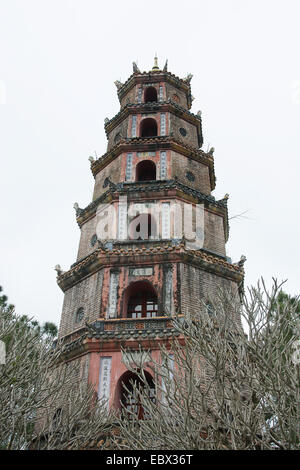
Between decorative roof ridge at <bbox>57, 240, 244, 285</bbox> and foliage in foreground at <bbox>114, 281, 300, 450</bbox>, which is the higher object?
decorative roof ridge at <bbox>57, 240, 244, 285</bbox>

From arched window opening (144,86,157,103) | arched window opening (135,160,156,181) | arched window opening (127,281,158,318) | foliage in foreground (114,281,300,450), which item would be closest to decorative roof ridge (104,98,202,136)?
arched window opening (144,86,157,103)

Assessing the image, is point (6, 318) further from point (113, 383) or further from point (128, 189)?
point (128, 189)

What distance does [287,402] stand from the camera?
308 inches

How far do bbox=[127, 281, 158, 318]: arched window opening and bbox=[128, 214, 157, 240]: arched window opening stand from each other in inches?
72.3

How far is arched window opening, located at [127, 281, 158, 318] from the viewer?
49.0 feet

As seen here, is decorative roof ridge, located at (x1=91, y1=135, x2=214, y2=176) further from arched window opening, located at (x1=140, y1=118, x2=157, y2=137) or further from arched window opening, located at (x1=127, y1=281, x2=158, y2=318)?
arched window opening, located at (x1=127, y1=281, x2=158, y2=318)

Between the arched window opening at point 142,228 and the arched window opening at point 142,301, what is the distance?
184 centimetres

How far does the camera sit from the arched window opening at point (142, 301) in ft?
49.0

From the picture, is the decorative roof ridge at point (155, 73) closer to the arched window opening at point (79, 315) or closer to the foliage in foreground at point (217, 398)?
the arched window opening at point (79, 315)

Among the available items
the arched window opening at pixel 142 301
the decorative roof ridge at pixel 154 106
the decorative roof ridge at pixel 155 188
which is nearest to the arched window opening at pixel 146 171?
the decorative roof ridge at pixel 155 188

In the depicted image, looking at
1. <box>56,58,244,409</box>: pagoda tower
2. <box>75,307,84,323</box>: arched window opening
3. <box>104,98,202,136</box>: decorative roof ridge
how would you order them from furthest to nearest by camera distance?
<box>104,98,202,136</box>: decorative roof ridge < <box>75,307,84,323</box>: arched window opening < <box>56,58,244,409</box>: pagoda tower

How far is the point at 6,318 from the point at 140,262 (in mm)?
4669

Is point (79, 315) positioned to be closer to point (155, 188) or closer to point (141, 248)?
point (141, 248)

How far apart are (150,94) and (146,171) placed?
484 centimetres
